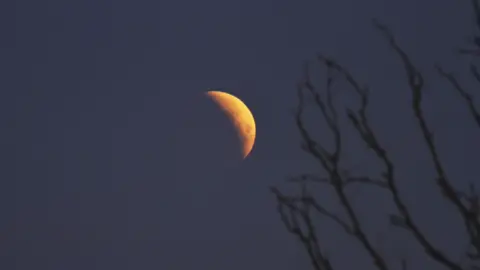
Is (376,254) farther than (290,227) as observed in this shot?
No

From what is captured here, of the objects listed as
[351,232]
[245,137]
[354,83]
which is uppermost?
[245,137]

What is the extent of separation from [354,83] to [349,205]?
29 cm

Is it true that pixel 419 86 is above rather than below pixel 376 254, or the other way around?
above

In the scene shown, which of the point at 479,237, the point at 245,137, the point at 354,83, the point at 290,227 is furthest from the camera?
the point at 245,137

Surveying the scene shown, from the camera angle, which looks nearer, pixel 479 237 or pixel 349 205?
pixel 479 237

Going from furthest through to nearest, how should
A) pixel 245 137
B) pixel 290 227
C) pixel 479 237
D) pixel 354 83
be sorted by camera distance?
1. pixel 245 137
2. pixel 290 227
3. pixel 354 83
4. pixel 479 237

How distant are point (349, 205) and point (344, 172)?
0.31ft

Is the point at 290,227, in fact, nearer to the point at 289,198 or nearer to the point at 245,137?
the point at 289,198

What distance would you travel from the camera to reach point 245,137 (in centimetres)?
757

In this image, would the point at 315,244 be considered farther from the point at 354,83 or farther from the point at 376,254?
the point at 354,83

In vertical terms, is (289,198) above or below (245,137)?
below


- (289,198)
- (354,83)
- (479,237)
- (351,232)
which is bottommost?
(479,237)

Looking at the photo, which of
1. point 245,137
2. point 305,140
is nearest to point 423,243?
point 305,140

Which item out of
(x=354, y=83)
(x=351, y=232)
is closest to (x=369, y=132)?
(x=354, y=83)
